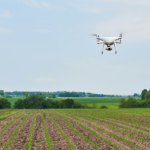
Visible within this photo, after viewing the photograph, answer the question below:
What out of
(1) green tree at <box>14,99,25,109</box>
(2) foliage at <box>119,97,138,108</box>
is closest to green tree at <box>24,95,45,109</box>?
(1) green tree at <box>14,99,25,109</box>

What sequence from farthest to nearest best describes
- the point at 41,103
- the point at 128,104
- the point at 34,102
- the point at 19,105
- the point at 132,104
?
the point at 34,102
the point at 41,103
the point at 19,105
the point at 132,104
the point at 128,104

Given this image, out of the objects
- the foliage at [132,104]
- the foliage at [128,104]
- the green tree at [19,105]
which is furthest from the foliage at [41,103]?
the foliage at [132,104]

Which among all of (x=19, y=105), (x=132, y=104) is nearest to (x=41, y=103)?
(x=19, y=105)

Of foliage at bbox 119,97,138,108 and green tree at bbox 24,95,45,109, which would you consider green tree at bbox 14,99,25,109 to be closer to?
green tree at bbox 24,95,45,109

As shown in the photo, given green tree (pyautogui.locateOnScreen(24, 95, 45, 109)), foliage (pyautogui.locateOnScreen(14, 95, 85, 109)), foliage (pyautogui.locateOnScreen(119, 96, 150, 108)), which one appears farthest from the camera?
A: green tree (pyautogui.locateOnScreen(24, 95, 45, 109))

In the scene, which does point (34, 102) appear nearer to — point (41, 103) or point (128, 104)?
point (41, 103)

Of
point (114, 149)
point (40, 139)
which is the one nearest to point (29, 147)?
point (40, 139)

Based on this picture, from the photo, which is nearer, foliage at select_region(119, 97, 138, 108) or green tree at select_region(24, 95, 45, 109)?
foliage at select_region(119, 97, 138, 108)

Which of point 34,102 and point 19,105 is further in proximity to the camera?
point 34,102

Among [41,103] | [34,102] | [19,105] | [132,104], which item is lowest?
[19,105]

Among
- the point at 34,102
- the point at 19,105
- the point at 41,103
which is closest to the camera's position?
the point at 19,105

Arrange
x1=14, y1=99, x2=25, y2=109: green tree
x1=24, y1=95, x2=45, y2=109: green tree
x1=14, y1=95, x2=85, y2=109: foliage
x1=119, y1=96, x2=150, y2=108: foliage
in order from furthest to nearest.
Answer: x1=24, y1=95, x2=45, y2=109: green tree
x1=14, y1=99, x2=25, y2=109: green tree
x1=14, y1=95, x2=85, y2=109: foliage
x1=119, y1=96, x2=150, y2=108: foliage
